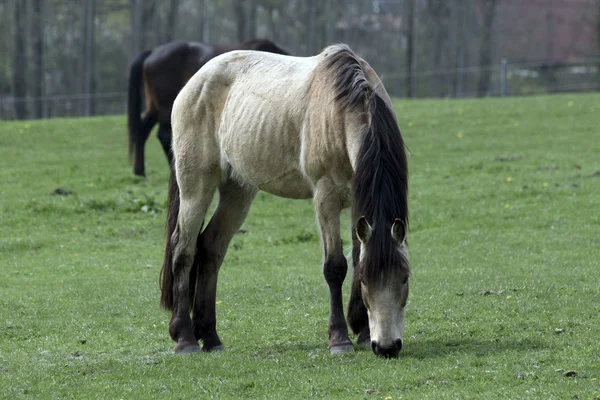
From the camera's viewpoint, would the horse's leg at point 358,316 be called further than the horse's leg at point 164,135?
No

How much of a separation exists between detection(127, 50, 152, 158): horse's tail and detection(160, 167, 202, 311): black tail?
877 cm

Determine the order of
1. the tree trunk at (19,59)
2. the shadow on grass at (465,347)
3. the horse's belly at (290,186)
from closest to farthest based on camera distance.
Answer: the shadow on grass at (465,347) < the horse's belly at (290,186) < the tree trunk at (19,59)

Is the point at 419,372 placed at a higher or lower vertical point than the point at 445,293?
higher

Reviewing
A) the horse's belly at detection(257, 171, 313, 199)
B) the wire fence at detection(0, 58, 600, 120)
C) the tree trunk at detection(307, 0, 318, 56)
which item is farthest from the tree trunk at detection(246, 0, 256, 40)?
the horse's belly at detection(257, 171, 313, 199)

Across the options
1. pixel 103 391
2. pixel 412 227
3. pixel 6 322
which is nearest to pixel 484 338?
pixel 103 391

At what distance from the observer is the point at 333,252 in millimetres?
5805

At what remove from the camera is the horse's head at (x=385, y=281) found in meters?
5.18

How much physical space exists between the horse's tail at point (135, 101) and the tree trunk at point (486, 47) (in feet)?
61.5

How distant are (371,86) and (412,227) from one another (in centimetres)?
615

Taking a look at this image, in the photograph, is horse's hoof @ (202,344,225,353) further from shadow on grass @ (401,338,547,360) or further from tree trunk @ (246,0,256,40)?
tree trunk @ (246,0,256,40)

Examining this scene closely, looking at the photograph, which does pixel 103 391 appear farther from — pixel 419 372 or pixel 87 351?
pixel 419 372

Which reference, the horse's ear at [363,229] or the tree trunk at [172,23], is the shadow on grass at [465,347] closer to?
the horse's ear at [363,229]

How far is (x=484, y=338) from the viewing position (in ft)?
19.4

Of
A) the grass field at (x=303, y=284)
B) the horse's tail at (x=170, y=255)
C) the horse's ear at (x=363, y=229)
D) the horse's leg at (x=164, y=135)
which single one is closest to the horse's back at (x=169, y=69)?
the horse's leg at (x=164, y=135)
